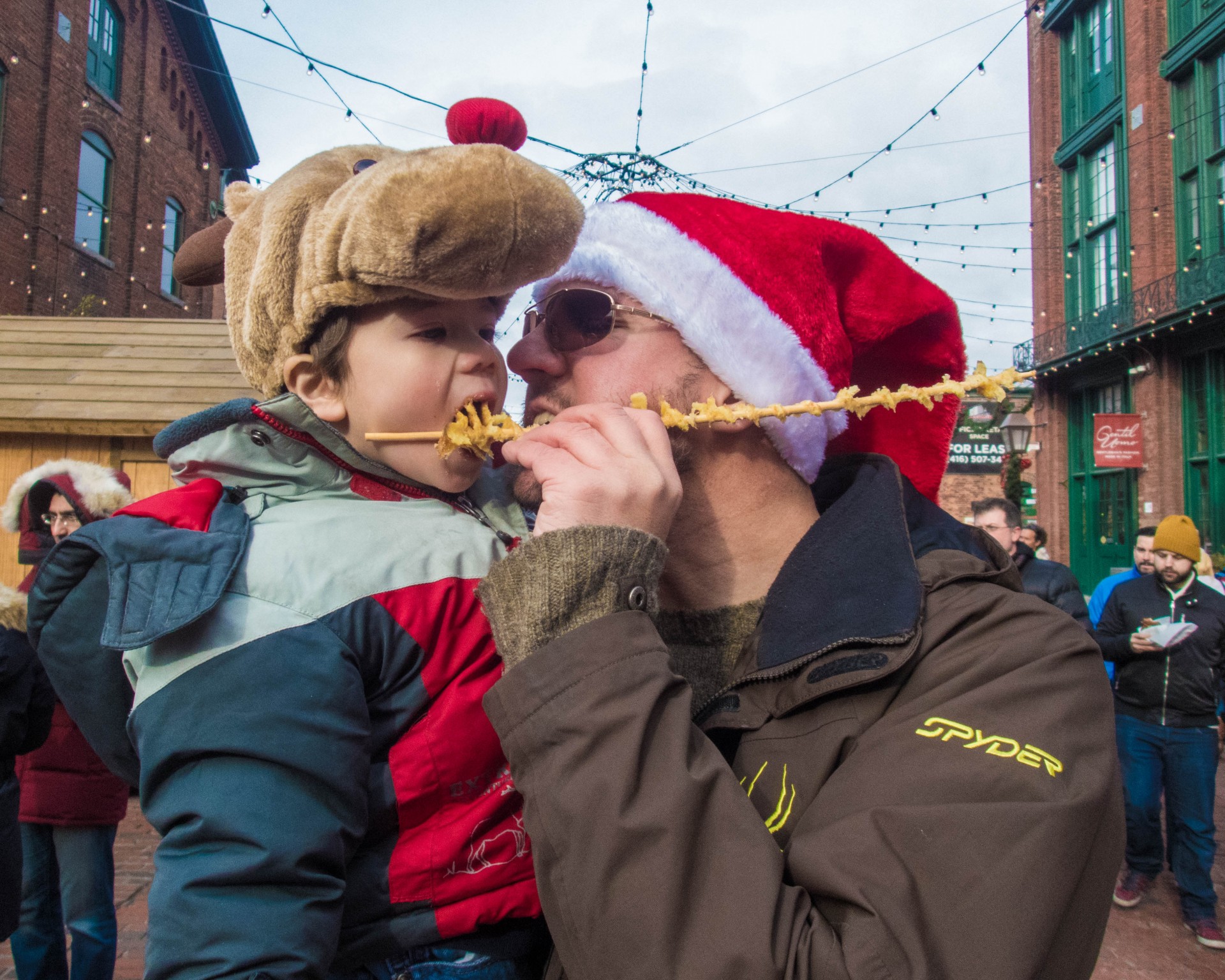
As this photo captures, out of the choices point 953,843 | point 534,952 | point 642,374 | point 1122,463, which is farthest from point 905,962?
point 1122,463

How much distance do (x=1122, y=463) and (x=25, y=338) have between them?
17.3 meters

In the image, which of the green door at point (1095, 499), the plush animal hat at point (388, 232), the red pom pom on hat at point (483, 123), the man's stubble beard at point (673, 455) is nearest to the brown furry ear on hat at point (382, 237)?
the plush animal hat at point (388, 232)

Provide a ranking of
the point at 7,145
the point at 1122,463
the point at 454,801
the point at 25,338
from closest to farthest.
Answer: the point at 454,801 < the point at 25,338 < the point at 7,145 < the point at 1122,463

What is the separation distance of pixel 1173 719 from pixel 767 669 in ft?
17.4

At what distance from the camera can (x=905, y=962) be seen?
1.01 metres

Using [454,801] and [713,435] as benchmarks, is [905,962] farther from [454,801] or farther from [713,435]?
[713,435]

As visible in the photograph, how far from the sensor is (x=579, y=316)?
197 centimetres

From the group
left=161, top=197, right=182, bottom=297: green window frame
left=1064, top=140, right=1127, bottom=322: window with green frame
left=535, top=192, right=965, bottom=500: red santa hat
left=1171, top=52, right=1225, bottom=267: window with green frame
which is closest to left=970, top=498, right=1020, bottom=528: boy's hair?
left=535, top=192, right=965, bottom=500: red santa hat

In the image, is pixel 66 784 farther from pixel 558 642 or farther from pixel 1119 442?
pixel 1119 442

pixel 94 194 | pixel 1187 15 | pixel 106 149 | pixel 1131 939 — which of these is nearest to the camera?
pixel 1131 939

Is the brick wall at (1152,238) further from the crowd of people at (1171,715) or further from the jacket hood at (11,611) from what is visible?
the jacket hood at (11,611)

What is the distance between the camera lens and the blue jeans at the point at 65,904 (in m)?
3.73

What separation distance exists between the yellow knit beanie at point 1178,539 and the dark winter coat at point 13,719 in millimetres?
6469

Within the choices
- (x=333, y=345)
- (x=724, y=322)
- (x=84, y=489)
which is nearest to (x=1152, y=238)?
(x=724, y=322)
